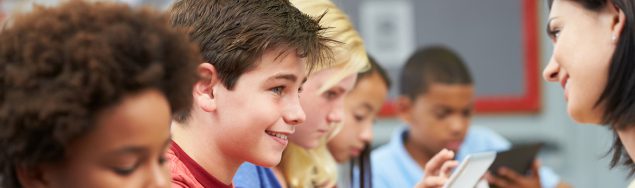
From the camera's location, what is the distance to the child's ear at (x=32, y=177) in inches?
28.0

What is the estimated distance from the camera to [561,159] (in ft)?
8.95

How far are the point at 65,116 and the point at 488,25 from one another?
2.15 m

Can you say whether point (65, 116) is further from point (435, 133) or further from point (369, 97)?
point (435, 133)

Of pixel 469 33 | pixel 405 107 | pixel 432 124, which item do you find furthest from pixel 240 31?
pixel 469 33

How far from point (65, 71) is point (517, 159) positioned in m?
1.23

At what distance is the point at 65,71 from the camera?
26.3 inches

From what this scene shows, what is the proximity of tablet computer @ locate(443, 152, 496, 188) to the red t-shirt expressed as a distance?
328mm

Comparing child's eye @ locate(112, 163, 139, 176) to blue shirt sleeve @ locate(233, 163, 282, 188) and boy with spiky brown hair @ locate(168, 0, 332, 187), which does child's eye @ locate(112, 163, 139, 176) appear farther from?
blue shirt sleeve @ locate(233, 163, 282, 188)

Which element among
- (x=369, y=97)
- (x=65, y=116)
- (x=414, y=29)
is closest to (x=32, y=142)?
(x=65, y=116)


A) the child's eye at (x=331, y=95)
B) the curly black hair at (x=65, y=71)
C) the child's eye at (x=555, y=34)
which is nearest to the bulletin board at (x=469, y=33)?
the child's eye at (x=331, y=95)

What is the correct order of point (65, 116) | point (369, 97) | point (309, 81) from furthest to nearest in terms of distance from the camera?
point (369, 97) < point (309, 81) < point (65, 116)

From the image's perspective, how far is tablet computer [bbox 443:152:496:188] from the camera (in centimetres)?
123

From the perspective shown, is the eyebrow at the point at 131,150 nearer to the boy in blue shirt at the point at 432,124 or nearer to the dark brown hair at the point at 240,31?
the dark brown hair at the point at 240,31

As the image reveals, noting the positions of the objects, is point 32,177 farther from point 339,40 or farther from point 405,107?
point 405,107
